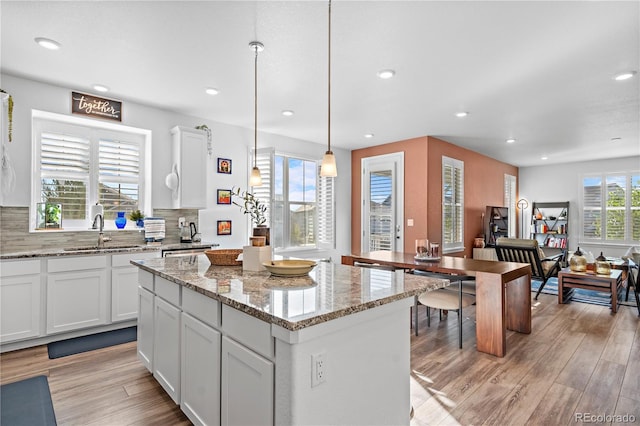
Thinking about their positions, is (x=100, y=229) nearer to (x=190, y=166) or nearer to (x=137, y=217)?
(x=137, y=217)

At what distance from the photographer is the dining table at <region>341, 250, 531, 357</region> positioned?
118 inches

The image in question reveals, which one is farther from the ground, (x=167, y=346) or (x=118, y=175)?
(x=118, y=175)

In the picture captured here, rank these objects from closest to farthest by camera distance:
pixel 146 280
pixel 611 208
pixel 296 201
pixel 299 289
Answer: pixel 299 289 < pixel 146 280 < pixel 296 201 < pixel 611 208

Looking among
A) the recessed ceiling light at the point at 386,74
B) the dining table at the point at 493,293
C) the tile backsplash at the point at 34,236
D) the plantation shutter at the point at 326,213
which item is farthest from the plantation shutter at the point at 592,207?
the tile backsplash at the point at 34,236

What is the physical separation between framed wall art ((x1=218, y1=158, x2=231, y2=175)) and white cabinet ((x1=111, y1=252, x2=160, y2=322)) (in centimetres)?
171

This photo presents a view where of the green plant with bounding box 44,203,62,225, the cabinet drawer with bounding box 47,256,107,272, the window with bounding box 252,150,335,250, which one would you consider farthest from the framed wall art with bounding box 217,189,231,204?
the green plant with bounding box 44,203,62,225

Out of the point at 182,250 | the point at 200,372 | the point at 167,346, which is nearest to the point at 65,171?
the point at 182,250

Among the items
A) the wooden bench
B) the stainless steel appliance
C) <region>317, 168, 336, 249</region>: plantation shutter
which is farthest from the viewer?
<region>317, 168, 336, 249</region>: plantation shutter

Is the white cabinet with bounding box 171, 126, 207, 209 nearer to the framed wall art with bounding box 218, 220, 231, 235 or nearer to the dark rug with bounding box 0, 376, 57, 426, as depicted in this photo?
the framed wall art with bounding box 218, 220, 231, 235

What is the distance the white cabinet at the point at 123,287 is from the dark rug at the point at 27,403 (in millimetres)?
1037

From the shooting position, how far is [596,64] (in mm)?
3021

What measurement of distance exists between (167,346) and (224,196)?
305cm

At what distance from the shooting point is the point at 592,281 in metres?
4.58

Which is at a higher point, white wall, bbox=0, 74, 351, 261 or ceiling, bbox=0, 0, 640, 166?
ceiling, bbox=0, 0, 640, 166
